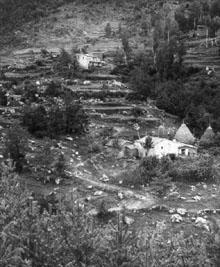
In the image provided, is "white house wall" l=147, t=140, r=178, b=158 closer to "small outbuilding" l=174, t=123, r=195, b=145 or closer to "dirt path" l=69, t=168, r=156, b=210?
"small outbuilding" l=174, t=123, r=195, b=145

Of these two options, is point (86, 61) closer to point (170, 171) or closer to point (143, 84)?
point (143, 84)

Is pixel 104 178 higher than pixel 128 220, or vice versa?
pixel 128 220

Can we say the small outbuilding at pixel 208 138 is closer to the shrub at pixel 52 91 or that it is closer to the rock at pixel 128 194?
the rock at pixel 128 194

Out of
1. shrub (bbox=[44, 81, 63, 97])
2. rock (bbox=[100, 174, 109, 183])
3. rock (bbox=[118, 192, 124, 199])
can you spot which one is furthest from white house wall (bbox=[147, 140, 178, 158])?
shrub (bbox=[44, 81, 63, 97])

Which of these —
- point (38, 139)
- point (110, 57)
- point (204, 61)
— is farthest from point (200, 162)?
point (110, 57)

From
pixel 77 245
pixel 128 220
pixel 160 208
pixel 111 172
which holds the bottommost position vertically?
pixel 111 172

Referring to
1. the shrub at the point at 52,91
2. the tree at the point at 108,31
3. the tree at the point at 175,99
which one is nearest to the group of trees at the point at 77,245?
the tree at the point at 175,99

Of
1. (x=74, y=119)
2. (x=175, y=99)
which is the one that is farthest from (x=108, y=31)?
(x=74, y=119)
